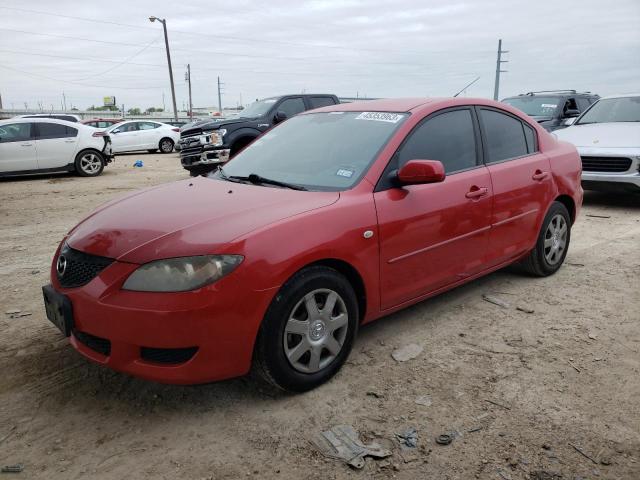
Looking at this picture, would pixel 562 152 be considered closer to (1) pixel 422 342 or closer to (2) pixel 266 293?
(1) pixel 422 342

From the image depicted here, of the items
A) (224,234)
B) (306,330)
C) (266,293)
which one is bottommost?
(306,330)

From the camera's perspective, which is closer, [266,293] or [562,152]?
[266,293]

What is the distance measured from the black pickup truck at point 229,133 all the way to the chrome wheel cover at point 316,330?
26.8 ft

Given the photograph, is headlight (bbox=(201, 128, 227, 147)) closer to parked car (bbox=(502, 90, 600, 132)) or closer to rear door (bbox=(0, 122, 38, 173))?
rear door (bbox=(0, 122, 38, 173))

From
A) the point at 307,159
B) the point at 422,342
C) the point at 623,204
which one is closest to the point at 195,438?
the point at 422,342

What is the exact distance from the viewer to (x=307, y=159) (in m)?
3.56

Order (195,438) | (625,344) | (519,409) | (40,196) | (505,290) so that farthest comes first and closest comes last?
(40,196)
(505,290)
(625,344)
(519,409)
(195,438)

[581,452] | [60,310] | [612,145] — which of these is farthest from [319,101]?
[581,452]

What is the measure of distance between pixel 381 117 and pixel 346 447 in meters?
2.17

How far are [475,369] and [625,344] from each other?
1.11 meters

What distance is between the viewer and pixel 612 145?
7785 millimetres

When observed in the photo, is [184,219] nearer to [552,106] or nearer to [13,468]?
[13,468]

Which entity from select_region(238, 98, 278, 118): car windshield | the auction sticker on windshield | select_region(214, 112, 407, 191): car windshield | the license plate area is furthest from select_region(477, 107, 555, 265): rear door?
select_region(238, 98, 278, 118): car windshield

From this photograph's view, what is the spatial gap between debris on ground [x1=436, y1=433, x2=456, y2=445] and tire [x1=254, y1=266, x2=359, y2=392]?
0.72 m
